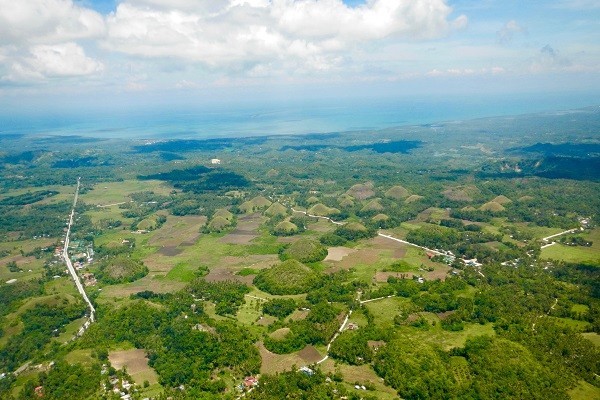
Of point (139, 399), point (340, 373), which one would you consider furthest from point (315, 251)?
point (139, 399)

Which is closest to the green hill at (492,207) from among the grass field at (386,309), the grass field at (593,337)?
the grass field at (386,309)

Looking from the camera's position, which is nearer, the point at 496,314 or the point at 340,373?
the point at 340,373

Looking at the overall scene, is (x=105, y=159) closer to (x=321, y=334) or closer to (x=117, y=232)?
(x=117, y=232)

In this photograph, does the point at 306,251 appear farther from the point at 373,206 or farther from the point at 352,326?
the point at 373,206

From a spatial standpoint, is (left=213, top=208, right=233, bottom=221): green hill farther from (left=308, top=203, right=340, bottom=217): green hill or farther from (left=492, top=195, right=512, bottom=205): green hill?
(left=492, top=195, right=512, bottom=205): green hill

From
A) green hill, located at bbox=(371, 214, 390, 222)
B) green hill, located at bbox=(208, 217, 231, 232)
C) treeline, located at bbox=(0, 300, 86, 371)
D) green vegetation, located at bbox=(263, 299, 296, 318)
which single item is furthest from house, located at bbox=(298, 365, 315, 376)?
green hill, located at bbox=(371, 214, 390, 222)

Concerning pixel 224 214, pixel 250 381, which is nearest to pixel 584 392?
pixel 250 381

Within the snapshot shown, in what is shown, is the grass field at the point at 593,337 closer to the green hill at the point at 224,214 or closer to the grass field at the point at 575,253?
the grass field at the point at 575,253

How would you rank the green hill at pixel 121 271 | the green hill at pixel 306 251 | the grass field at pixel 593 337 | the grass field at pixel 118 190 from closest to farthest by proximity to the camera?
the grass field at pixel 593 337
the green hill at pixel 121 271
the green hill at pixel 306 251
the grass field at pixel 118 190
